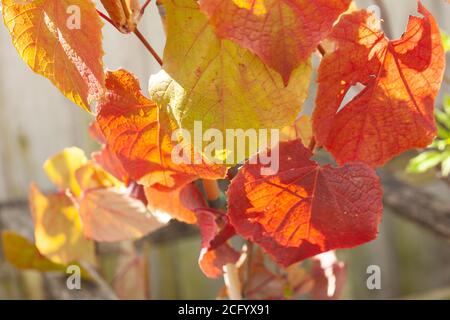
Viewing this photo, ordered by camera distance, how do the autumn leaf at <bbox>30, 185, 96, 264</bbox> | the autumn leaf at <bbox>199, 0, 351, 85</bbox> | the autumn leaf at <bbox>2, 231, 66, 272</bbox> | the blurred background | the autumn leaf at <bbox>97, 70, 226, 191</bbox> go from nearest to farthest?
the autumn leaf at <bbox>199, 0, 351, 85</bbox> → the autumn leaf at <bbox>97, 70, 226, 191</bbox> → the autumn leaf at <bbox>30, 185, 96, 264</bbox> → the autumn leaf at <bbox>2, 231, 66, 272</bbox> → the blurred background


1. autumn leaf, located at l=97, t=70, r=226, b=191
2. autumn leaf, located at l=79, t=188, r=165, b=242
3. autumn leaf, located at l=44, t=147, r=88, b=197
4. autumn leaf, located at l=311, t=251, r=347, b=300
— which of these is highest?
autumn leaf, located at l=44, t=147, r=88, b=197

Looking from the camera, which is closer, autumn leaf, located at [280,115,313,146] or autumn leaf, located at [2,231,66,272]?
autumn leaf, located at [280,115,313,146]

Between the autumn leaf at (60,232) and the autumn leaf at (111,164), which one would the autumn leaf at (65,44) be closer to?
the autumn leaf at (111,164)

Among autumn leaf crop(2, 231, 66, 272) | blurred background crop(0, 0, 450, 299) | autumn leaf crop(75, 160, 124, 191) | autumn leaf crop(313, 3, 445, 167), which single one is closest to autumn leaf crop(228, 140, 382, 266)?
autumn leaf crop(313, 3, 445, 167)

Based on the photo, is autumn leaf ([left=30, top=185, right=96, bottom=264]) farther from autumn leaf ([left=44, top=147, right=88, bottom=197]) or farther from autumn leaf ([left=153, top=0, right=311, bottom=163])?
autumn leaf ([left=153, top=0, right=311, bottom=163])

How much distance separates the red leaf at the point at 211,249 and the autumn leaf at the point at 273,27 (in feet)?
0.67

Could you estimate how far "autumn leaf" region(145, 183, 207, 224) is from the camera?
2.00 feet

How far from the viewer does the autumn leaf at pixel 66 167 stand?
799 mm

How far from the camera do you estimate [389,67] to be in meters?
0.49

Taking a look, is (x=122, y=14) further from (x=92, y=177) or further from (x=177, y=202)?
(x=92, y=177)

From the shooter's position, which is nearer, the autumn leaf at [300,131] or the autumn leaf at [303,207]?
the autumn leaf at [303,207]

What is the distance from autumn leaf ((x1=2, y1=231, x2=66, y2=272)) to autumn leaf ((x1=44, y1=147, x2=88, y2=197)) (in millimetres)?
167

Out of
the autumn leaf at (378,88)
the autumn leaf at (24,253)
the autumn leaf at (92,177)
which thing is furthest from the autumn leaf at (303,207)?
the autumn leaf at (24,253)

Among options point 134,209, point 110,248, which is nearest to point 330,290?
point 134,209
